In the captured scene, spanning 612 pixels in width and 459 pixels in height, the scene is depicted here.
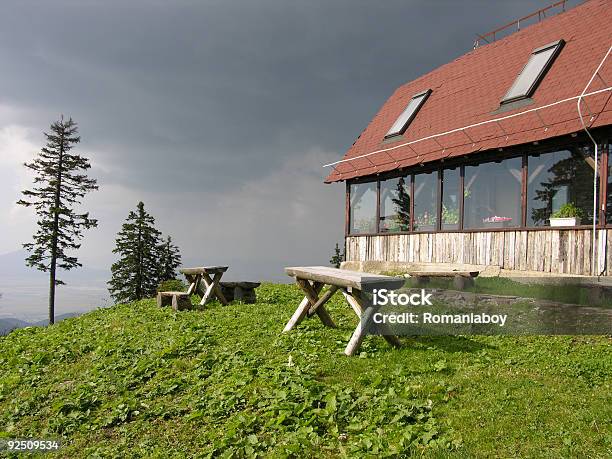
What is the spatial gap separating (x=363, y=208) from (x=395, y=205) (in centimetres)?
195

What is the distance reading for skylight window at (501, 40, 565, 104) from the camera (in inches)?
616

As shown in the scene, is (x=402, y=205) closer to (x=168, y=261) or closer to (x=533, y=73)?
(x=533, y=73)

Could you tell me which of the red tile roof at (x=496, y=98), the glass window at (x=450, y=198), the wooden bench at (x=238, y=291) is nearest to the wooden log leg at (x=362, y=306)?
the wooden bench at (x=238, y=291)

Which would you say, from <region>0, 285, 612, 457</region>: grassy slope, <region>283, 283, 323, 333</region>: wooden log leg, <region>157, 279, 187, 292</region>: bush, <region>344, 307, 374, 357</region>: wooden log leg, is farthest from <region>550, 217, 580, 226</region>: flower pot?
<region>157, 279, 187, 292</region>: bush

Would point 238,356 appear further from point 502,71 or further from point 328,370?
point 502,71

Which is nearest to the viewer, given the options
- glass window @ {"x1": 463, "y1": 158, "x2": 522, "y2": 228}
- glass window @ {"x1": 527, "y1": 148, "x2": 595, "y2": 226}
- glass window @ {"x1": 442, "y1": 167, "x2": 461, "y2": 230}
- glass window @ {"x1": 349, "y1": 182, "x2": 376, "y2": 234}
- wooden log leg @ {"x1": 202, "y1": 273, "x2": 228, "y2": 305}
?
glass window @ {"x1": 527, "y1": 148, "x2": 595, "y2": 226}

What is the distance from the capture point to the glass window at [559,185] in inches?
512

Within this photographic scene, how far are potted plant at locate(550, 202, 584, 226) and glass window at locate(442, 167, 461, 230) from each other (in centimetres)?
347

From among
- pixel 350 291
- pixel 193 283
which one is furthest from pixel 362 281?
pixel 193 283

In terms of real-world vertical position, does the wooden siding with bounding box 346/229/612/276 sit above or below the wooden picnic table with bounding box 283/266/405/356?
above

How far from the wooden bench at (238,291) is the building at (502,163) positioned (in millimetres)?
6797

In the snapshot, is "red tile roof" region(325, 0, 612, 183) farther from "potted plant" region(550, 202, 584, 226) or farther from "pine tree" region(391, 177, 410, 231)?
"potted plant" region(550, 202, 584, 226)

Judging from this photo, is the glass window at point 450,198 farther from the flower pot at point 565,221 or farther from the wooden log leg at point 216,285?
the wooden log leg at point 216,285

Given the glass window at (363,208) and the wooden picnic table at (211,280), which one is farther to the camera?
the glass window at (363,208)
